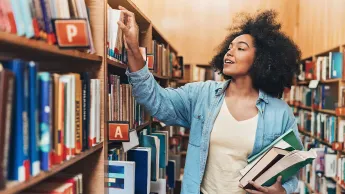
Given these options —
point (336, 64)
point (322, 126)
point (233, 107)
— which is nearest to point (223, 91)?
point (233, 107)

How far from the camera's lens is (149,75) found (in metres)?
1.53

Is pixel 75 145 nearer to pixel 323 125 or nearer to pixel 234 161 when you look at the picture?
pixel 234 161

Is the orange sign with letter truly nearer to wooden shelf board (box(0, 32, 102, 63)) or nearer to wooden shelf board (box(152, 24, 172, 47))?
wooden shelf board (box(0, 32, 102, 63))

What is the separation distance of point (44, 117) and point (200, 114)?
955mm

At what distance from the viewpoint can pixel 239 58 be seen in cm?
170

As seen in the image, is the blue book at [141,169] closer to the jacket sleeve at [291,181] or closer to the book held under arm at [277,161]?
the book held under arm at [277,161]

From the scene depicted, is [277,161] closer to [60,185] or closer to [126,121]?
[126,121]

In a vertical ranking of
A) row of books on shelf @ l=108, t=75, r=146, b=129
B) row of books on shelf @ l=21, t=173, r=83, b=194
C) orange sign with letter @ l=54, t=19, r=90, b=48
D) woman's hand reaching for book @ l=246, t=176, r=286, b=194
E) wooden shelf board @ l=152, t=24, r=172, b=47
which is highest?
wooden shelf board @ l=152, t=24, r=172, b=47

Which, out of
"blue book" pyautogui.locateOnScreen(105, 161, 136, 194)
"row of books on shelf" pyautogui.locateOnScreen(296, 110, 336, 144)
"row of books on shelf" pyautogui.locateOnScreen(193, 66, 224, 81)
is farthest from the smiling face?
"row of books on shelf" pyautogui.locateOnScreen(193, 66, 224, 81)

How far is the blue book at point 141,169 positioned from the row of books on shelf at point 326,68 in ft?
7.28

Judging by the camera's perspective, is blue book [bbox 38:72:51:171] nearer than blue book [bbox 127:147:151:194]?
Yes

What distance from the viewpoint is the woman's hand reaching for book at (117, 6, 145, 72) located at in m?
1.46

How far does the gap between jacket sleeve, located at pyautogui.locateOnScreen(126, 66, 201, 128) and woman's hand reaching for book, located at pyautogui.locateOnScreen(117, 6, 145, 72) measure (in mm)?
31

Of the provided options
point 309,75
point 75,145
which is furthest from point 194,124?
point 309,75
